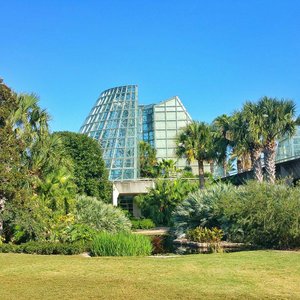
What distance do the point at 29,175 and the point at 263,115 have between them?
522 inches

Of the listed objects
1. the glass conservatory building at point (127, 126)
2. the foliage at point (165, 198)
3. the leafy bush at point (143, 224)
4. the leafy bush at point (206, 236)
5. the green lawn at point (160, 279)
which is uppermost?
the glass conservatory building at point (127, 126)

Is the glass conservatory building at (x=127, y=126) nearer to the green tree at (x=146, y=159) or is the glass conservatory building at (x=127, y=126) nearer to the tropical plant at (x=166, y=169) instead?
the green tree at (x=146, y=159)

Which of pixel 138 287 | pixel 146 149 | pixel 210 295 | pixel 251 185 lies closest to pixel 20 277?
pixel 138 287

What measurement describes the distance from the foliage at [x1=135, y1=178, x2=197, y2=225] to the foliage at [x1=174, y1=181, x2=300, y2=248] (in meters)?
17.3

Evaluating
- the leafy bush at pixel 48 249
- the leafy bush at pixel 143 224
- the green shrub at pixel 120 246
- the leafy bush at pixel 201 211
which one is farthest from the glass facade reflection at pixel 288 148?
the green shrub at pixel 120 246

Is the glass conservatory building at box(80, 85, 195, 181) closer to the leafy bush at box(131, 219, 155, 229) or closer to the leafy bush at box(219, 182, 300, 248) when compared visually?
the leafy bush at box(131, 219, 155, 229)

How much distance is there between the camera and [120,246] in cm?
1284

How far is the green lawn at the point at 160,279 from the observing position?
6.71 metres

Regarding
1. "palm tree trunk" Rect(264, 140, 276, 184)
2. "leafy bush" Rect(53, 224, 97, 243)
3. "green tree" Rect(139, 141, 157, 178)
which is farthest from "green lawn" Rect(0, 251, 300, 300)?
"green tree" Rect(139, 141, 157, 178)

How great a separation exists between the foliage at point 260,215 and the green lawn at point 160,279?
274 cm

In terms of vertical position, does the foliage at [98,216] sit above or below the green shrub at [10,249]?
above

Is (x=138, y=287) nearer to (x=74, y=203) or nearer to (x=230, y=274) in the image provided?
(x=230, y=274)

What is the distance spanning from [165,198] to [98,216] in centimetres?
1455

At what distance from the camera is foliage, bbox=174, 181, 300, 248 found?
42.9 feet
